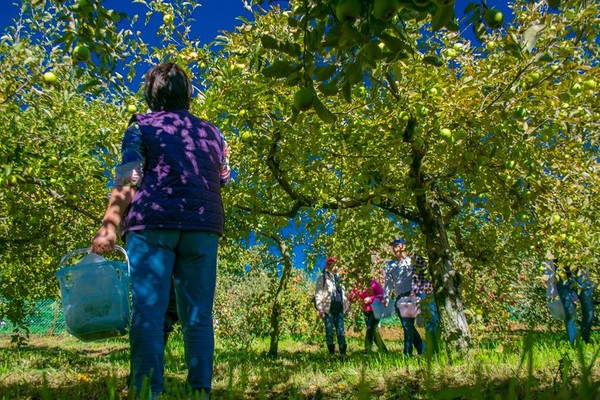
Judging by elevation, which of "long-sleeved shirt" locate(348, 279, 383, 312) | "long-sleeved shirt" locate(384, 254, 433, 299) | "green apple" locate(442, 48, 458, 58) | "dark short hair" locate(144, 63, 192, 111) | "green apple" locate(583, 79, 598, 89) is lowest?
"long-sleeved shirt" locate(348, 279, 383, 312)

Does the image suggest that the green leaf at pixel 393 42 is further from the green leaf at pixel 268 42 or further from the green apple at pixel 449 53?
the green apple at pixel 449 53

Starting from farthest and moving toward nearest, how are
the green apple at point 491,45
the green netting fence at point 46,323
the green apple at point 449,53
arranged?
the green netting fence at point 46,323
the green apple at point 449,53
the green apple at point 491,45

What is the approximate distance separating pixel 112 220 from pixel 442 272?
3454mm

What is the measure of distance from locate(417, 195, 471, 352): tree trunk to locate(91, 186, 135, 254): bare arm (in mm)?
3059

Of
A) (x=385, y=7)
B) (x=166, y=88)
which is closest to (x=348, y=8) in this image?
(x=385, y=7)

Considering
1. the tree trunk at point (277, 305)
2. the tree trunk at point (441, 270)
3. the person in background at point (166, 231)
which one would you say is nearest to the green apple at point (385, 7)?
the person in background at point (166, 231)

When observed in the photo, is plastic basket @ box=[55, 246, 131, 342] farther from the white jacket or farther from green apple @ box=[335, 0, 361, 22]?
the white jacket

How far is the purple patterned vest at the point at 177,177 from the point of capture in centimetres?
208

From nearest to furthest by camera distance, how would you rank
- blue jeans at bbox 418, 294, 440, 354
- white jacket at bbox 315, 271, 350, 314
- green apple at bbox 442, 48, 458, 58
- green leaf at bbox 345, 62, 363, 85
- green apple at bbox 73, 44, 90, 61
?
blue jeans at bbox 418, 294, 440, 354 < green leaf at bbox 345, 62, 363, 85 < green apple at bbox 73, 44, 90, 61 < green apple at bbox 442, 48, 458, 58 < white jacket at bbox 315, 271, 350, 314

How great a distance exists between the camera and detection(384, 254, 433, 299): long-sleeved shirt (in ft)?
19.6

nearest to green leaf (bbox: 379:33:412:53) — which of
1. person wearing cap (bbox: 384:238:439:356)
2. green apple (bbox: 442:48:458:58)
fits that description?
green apple (bbox: 442:48:458:58)

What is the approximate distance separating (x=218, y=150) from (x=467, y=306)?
4.45m

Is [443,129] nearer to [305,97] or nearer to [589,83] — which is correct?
[589,83]

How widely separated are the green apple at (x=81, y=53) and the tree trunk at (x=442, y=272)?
3.48 meters
